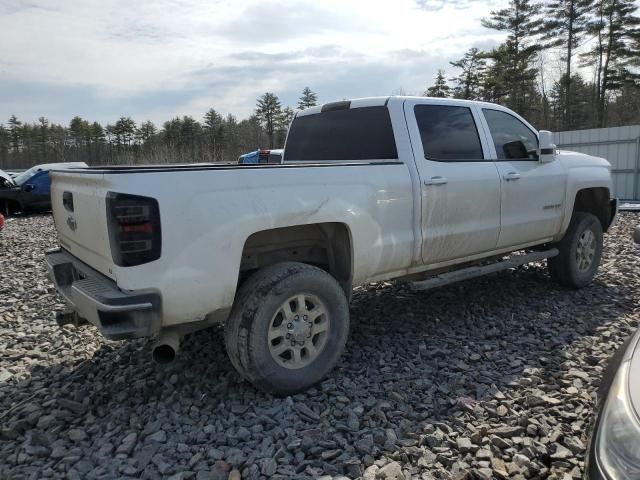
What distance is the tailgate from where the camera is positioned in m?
2.81

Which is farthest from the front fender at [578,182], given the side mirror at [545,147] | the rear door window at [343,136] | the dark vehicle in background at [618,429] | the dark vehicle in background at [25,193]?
the dark vehicle in background at [25,193]

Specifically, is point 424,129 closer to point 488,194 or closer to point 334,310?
point 488,194

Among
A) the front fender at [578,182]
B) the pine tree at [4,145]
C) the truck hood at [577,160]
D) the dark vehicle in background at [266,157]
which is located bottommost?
the front fender at [578,182]

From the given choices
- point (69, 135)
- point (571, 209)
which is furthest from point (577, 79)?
point (69, 135)

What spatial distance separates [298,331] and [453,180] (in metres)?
1.82

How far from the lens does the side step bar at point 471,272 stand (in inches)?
155

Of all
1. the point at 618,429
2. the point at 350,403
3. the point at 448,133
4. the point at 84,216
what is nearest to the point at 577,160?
the point at 448,133

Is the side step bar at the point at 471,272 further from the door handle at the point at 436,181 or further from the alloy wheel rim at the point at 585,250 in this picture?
the door handle at the point at 436,181

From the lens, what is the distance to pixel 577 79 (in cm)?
3541

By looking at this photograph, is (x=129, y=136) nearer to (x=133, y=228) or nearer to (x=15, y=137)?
(x=15, y=137)

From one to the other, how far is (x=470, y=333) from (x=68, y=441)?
3.16 metres

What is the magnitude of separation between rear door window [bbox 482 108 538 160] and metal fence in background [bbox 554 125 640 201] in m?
12.0

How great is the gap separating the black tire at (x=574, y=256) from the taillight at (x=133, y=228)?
14.8ft

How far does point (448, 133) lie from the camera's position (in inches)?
170
